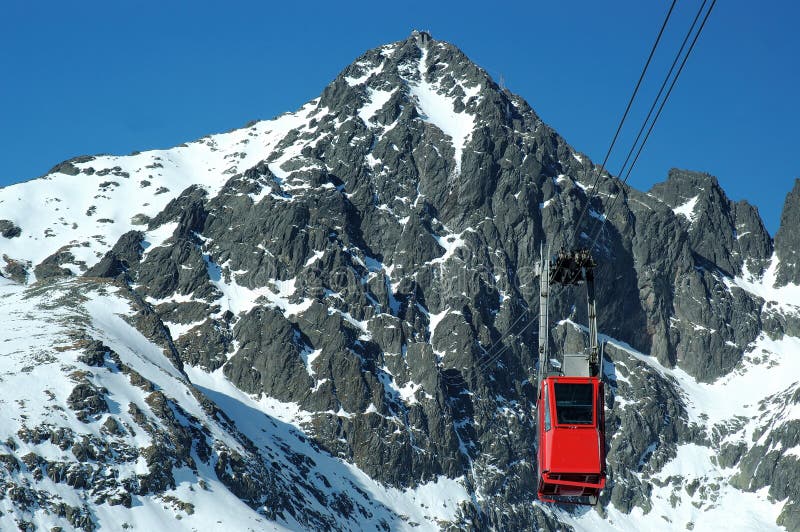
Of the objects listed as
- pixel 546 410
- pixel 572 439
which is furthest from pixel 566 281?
pixel 572 439

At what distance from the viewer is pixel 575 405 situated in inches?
2120

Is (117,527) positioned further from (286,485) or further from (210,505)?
(286,485)

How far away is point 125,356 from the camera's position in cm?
18362

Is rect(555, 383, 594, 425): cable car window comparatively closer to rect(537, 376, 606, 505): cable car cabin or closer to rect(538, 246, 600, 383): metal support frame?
rect(537, 376, 606, 505): cable car cabin

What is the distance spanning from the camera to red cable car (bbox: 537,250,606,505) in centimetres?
5250

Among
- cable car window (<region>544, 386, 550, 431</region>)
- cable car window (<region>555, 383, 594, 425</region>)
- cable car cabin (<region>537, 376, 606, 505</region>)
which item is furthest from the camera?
cable car window (<region>544, 386, 550, 431</region>)

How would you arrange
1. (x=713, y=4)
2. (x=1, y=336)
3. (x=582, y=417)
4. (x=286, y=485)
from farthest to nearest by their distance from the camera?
(x=286, y=485) < (x=1, y=336) < (x=582, y=417) < (x=713, y=4)

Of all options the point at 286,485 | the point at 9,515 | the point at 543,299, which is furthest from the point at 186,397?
the point at 543,299

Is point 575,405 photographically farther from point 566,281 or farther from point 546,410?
point 566,281

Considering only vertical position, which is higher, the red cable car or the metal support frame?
the metal support frame

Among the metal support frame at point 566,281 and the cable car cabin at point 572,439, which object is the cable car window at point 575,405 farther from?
the metal support frame at point 566,281

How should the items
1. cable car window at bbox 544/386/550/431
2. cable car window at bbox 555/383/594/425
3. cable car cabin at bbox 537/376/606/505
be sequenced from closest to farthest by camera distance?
cable car cabin at bbox 537/376/606/505, cable car window at bbox 555/383/594/425, cable car window at bbox 544/386/550/431

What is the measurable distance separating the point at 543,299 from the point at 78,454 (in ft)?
370

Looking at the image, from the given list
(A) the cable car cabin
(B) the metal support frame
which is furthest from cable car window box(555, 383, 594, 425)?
(B) the metal support frame
